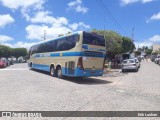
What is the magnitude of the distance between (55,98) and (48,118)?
304 cm

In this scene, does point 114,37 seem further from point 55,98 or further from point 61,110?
point 61,110

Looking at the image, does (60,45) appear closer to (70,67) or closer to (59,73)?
(59,73)

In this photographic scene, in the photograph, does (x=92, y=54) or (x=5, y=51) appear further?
(x=5, y=51)

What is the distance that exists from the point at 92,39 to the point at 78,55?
5.41ft

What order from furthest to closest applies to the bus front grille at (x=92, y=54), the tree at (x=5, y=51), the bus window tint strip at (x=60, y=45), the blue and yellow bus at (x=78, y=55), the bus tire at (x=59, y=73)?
the tree at (x=5, y=51), the bus tire at (x=59, y=73), the bus window tint strip at (x=60, y=45), the bus front grille at (x=92, y=54), the blue and yellow bus at (x=78, y=55)

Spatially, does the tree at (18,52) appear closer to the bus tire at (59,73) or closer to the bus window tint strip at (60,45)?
the bus window tint strip at (60,45)

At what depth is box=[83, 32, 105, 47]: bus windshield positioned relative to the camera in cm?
1609

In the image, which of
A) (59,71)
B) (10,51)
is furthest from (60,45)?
(10,51)

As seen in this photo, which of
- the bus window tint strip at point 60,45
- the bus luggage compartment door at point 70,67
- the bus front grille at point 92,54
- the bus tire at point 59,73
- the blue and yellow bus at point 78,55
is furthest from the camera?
the bus tire at point 59,73

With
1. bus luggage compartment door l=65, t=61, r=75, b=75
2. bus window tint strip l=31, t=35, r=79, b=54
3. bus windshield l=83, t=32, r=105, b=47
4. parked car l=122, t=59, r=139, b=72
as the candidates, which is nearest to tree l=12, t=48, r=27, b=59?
parked car l=122, t=59, r=139, b=72

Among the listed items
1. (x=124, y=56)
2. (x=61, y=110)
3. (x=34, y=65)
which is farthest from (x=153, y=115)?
(x=124, y=56)

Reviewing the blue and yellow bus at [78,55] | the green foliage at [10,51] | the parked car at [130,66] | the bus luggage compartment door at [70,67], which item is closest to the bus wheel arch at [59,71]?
the blue and yellow bus at [78,55]

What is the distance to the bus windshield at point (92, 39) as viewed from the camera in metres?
16.1

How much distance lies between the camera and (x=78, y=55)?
15.9m
